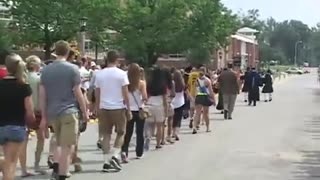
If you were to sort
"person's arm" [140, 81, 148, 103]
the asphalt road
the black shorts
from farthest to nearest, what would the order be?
the black shorts → "person's arm" [140, 81, 148, 103] → the asphalt road

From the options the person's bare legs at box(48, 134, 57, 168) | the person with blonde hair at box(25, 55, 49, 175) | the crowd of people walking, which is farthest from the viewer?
the person with blonde hair at box(25, 55, 49, 175)

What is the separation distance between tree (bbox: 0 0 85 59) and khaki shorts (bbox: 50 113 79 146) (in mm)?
44795

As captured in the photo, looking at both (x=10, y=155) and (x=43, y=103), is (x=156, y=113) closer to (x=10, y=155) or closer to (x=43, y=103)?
(x=43, y=103)

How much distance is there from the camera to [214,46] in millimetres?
69938

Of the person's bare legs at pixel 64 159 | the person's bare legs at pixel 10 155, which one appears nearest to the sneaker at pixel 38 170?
the person's bare legs at pixel 64 159

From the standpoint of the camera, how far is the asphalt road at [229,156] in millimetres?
12324

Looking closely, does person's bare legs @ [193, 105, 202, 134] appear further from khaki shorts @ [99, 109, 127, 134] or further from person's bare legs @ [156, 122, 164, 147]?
khaki shorts @ [99, 109, 127, 134]

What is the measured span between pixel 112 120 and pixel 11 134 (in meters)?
3.81

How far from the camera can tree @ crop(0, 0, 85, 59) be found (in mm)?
55969

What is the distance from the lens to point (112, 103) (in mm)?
12430

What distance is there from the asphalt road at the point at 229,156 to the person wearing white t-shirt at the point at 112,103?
0.34m

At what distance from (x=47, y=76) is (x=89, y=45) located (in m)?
56.4

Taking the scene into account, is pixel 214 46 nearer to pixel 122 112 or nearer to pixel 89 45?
pixel 89 45

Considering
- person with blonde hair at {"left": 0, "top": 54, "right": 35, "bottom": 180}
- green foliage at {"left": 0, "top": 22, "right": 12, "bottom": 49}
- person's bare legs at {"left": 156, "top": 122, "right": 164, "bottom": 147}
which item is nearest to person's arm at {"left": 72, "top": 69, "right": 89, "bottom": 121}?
person with blonde hair at {"left": 0, "top": 54, "right": 35, "bottom": 180}
